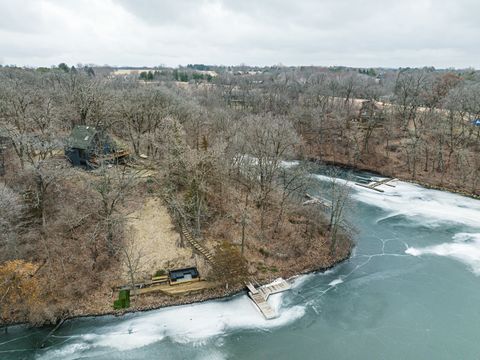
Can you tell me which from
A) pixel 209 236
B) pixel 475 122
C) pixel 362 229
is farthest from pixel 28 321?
pixel 475 122

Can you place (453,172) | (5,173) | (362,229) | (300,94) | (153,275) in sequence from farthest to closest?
(300,94) → (453,172) → (362,229) → (5,173) → (153,275)

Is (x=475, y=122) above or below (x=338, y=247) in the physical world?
above

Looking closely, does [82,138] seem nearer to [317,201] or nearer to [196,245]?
[196,245]

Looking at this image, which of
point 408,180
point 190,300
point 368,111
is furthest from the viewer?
point 368,111

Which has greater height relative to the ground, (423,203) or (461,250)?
(423,203)

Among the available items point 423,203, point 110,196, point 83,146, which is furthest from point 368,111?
point 110,196

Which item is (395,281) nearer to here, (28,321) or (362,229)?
(362,229)

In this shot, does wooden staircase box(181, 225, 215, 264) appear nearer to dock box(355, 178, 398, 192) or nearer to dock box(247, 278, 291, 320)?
dock box(247, 278, 291, 320)
